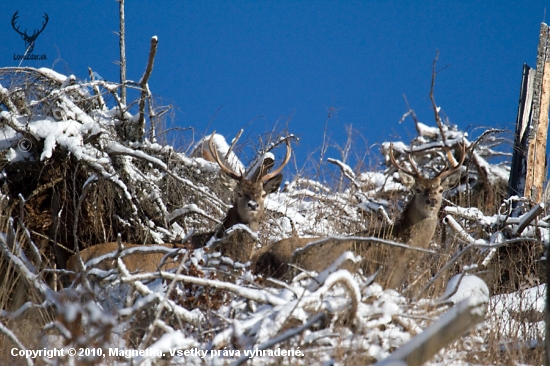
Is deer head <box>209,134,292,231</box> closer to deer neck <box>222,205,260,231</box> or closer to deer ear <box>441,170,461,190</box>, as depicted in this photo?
deer neck <box>222,205,260,231</box>

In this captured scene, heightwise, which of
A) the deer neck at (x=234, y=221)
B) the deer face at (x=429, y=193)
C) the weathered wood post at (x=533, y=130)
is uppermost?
the weathered wood post at (x=533, y=130)

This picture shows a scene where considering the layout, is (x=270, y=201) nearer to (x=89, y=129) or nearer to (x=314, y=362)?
(x=89, y=129)

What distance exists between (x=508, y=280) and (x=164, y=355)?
5.31 m

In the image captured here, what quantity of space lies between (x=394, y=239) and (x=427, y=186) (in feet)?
3.18

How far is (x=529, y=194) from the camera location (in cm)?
1014

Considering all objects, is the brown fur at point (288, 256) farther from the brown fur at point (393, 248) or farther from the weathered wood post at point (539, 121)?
the weathered wood post at point (539, 121)

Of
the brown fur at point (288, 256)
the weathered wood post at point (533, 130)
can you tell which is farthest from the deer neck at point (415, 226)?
the weathered wood post at point (533, 130)

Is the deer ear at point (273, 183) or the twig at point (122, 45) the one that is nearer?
the deer ear at point (273, 183)

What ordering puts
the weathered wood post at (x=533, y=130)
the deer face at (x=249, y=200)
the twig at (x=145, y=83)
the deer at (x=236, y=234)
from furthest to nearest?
the weathered wood post at (x=533, y=130) → the deer face at (x=249, y=200) → the twig at (x=145, y=83) → the deer at (x=236, y=234)

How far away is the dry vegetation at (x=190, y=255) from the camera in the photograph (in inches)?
165

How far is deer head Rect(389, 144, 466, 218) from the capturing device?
780 cm

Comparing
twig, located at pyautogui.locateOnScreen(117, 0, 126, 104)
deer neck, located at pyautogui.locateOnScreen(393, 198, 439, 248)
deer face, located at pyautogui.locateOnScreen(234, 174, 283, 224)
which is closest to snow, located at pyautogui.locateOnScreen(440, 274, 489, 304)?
deer neck, located at pyautogui.locateOnScreen(393, 198, 439, 248)

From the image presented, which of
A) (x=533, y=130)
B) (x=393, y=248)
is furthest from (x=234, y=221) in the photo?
(x=533, y=130)

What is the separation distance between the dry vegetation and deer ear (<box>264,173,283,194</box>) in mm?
605
